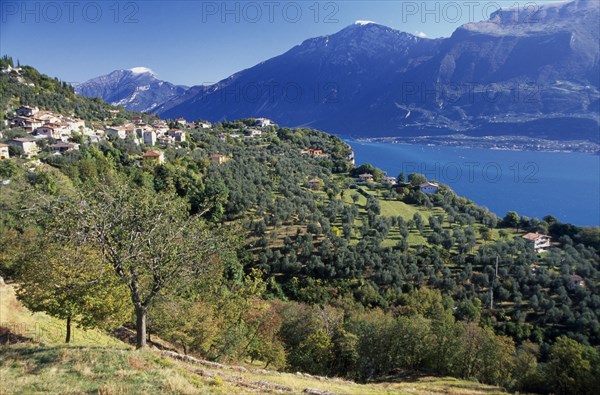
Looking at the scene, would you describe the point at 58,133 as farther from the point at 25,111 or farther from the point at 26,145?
the point at 25,111

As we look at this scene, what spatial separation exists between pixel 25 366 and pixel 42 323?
9.83 metres

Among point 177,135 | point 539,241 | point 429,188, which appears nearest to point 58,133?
point 177,135

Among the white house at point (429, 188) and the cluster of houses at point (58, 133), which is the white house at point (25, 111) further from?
the white house at point (429, 188)

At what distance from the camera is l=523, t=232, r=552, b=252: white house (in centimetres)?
5971

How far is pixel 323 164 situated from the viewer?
93.9m

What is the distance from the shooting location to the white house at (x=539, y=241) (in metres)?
59.7

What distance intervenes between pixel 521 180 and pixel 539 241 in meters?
92.7

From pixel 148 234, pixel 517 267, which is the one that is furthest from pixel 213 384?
pixel 517 267

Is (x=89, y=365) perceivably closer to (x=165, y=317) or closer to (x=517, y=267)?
(x=165, y=317)

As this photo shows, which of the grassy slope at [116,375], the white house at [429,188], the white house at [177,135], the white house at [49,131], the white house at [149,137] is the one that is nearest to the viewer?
the grassy slope at [116,375]

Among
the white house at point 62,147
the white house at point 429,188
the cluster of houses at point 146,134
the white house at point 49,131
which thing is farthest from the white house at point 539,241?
the white house at point 49,131

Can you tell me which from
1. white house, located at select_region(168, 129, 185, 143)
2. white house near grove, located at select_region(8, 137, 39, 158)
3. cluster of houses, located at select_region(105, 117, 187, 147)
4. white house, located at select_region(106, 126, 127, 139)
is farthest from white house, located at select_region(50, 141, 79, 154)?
white house, located at select_region(168, 129, 185, 143)

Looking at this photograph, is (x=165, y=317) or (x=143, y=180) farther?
(x=143, y=180)

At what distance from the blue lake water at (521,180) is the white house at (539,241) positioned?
40.5 metres
